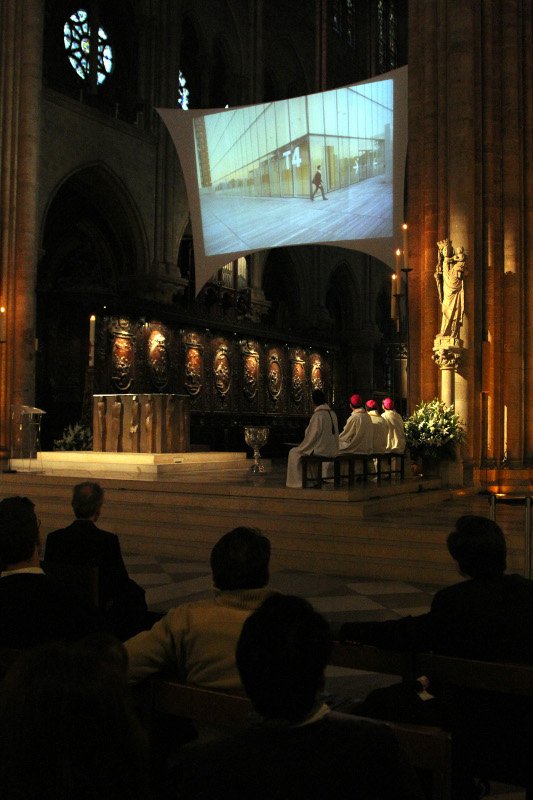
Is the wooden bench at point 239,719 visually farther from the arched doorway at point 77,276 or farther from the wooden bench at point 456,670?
the arched doorway at point 77,276

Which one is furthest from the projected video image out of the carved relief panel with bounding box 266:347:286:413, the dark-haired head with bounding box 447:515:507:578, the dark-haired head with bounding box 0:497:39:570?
the dark-haired head with bounding box 0:497:39:570

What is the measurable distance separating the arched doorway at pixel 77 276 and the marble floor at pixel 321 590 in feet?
42.8

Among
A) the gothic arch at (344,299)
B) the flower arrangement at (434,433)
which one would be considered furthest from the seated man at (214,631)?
the gothic arch at (344,299)

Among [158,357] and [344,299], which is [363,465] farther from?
[344,299]

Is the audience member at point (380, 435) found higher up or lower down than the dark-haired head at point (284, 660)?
higher up

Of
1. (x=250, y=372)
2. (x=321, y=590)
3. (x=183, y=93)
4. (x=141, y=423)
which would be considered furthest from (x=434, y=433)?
(x=183, y=93)

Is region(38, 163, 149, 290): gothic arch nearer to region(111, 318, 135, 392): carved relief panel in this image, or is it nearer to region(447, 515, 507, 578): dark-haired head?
region(111, 318, 135, 392): carved relief panel

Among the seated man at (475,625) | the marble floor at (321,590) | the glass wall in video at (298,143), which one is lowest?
the marble floor at (321,590)

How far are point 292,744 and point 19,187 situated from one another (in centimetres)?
1808

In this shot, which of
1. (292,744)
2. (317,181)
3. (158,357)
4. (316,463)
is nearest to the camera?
(292,744)

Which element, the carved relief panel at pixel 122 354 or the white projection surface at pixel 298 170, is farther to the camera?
the carved relief panel at pixel 122 354

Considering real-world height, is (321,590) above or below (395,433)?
below

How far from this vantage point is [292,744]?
1.53 m

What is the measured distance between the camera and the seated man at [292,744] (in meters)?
1.48
